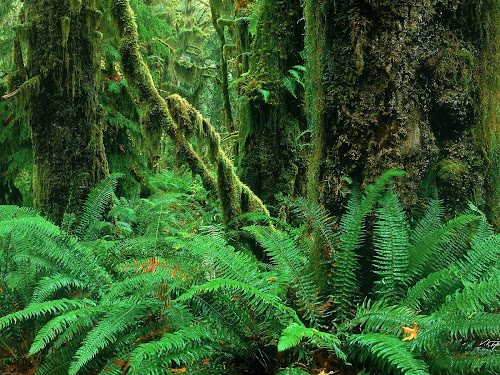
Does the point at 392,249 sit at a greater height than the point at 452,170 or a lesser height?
lesser

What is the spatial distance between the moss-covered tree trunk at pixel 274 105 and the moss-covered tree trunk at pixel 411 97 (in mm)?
2893

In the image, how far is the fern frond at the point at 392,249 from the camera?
2.18 meters

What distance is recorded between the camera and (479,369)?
5.64ft

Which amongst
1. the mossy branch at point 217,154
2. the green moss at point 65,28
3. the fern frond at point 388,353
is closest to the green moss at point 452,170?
the fern frond at point 388,353

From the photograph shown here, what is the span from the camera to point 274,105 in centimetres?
547

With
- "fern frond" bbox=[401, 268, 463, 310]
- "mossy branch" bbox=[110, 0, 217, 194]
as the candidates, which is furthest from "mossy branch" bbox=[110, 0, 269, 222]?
"fern frond" bbox=[401, 268, 463, 310]

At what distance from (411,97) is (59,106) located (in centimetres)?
403

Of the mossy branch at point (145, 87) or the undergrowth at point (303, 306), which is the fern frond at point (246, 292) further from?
the mossy branch at point (145, 87)

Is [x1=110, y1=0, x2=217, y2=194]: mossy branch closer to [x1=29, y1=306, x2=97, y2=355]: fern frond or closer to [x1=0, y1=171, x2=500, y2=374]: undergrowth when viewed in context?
[x1=0, y1=171, x2=500, y2=374]: undergrowth

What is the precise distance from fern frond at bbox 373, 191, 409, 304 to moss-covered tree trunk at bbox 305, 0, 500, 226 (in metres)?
0.22

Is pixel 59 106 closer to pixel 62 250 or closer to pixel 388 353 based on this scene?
pixel 62 250

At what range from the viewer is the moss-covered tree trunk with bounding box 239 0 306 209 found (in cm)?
546

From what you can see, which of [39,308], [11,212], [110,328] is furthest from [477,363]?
[11,212]

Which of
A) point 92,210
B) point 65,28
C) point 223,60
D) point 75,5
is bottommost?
point 92,210
